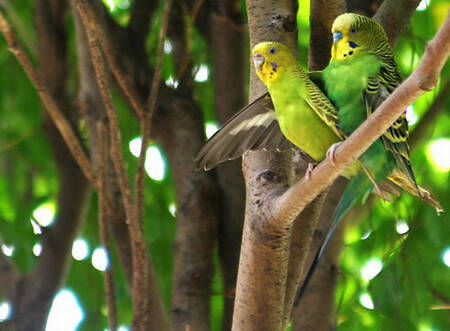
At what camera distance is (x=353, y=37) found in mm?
2969

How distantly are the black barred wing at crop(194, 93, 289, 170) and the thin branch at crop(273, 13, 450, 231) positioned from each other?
0.48 meters

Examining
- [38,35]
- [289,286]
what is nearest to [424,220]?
[289,286]

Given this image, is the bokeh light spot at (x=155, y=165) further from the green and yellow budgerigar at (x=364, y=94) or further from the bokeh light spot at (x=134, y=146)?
the green and yellow budgerigar at (x=364, y=94)

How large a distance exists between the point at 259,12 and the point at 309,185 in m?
0.89

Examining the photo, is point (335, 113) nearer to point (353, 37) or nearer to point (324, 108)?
point (324, 108)

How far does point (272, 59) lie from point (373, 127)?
0.73 metres

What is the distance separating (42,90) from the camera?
3350 mm

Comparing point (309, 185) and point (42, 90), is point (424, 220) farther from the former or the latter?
point (42, 90)

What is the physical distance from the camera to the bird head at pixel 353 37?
2963 mm

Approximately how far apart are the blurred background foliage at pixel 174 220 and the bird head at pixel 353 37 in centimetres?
97

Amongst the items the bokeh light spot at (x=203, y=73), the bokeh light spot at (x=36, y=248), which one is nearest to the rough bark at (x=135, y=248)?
the bokeh light spot at (x=36, y=248)

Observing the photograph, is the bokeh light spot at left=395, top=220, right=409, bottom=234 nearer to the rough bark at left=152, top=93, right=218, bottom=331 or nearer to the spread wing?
the rough bark at left=152, top=93, right=218, bottom=331

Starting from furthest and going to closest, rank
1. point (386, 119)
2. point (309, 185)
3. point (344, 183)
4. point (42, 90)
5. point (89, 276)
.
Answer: point (89, 276) < point (344, 183) < point (42, 90) < point (309, 185) < point (386, 119)

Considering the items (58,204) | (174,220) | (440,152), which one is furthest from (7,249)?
→ (440,152)
